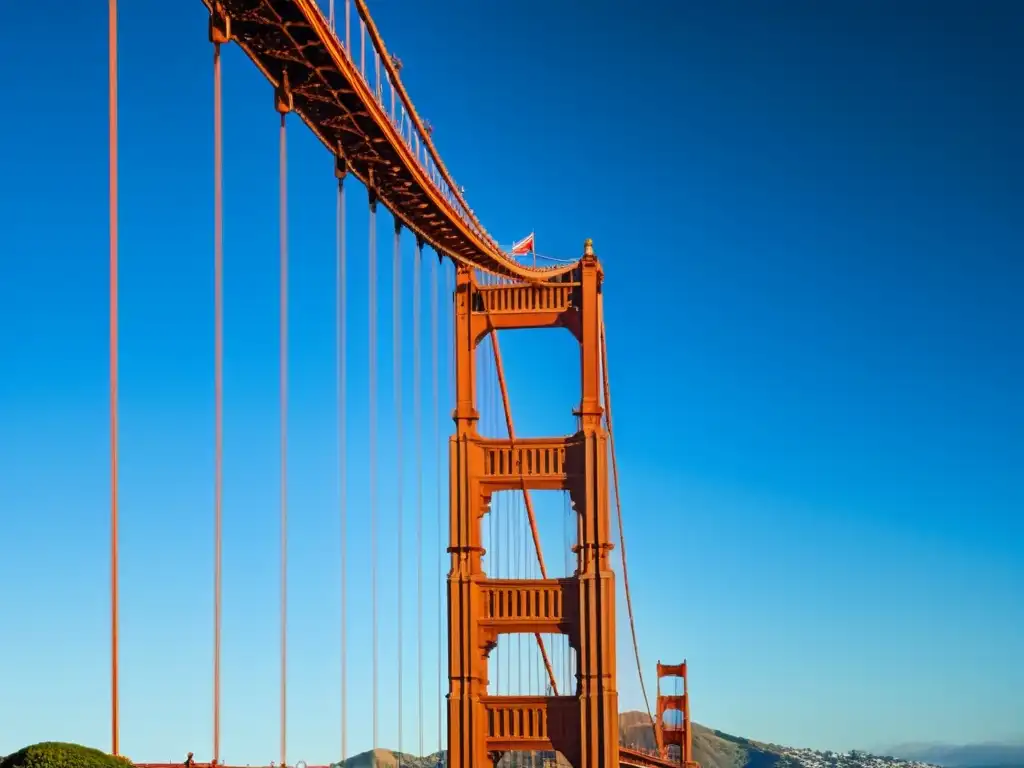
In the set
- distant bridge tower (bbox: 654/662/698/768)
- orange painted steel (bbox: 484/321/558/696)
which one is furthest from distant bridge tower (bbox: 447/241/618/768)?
distant bridge tower (bbox: 654/662/698/768)

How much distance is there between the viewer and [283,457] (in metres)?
19.3

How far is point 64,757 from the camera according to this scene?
15.5m

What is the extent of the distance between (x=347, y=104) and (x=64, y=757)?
10.6 meters

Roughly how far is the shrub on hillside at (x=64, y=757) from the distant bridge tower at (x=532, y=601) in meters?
20.8

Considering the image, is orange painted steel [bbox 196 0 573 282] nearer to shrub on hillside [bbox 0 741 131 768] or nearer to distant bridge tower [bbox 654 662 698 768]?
shrub on hillside [bbox 0 741 131 768]

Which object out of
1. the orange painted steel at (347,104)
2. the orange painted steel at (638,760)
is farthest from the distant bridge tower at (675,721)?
the orange painted steel at (347,104)

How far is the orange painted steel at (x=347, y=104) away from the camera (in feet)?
65.0

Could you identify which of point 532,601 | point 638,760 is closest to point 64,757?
point 532,601

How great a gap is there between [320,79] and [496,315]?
1678 cm

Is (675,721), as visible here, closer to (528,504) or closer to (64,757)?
(528,504)

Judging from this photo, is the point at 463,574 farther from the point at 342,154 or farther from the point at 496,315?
the point at 342,154

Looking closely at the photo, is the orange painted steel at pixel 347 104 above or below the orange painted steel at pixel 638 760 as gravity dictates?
above

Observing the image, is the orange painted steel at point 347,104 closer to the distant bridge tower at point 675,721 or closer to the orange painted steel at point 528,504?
the orange painted steel at point 528,504

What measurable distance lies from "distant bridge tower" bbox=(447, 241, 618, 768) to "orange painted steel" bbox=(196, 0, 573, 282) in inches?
234
